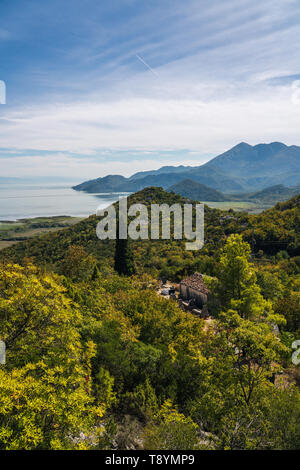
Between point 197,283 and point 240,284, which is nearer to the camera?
point 240,284

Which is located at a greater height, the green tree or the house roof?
the green tree

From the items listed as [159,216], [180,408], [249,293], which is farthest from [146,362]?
[159,216]

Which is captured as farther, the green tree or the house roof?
the house roof

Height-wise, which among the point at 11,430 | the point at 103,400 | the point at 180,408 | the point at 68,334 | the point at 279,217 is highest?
the point at 279,217

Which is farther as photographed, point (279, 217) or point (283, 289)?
point (279, 217)

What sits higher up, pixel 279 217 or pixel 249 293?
pixel 279 217

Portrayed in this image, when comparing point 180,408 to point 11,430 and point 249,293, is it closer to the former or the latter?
point 11,430

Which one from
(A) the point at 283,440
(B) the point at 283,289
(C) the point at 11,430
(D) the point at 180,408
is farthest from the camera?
(B) the point at 283,289

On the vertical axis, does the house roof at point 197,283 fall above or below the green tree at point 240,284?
below

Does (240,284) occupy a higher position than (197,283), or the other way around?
(240,284)

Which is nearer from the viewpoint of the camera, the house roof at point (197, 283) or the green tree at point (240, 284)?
the green tree at point (240, 284)

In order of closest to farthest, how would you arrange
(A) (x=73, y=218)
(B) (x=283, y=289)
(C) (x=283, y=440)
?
(C) (x=283, y=440) → (B) (x=283, y=289) → (A) (x=73, y=218)
